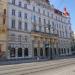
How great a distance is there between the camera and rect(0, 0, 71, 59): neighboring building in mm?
52562

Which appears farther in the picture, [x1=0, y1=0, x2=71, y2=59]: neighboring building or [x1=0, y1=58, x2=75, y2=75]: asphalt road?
[x1=0, y1=0, x2=71, y2=59]: neighboring building

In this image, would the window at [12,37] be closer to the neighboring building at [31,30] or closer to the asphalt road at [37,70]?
the neighboring building at [31,30]

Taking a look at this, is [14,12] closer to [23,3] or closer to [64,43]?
[23,3]

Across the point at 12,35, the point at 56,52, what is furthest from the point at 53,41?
the point at 12,35

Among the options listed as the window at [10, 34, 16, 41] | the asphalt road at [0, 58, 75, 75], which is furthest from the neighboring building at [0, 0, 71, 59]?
the asphalt road at [0, 58, 75, 75]

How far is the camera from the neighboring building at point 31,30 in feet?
172

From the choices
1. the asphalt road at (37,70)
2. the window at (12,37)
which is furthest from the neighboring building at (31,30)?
the asphalt road at (37,70)

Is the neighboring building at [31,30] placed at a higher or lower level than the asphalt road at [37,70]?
higher

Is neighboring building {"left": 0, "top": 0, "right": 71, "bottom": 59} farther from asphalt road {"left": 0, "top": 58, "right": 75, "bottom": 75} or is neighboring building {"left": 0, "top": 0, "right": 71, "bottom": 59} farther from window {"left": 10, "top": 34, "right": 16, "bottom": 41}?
asphalt road {"left": 0, "top": 58, "right": 75, "bottom": 75}

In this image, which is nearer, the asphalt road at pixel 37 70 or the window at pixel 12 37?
the asphalt road at pixel 37 70

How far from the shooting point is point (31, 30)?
197 feet

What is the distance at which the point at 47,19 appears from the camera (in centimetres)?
6944

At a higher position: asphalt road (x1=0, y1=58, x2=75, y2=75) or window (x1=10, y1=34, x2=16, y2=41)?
window (x1=10, y1=34, x2=16, y2=41)

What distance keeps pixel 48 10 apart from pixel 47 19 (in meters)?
3.39
